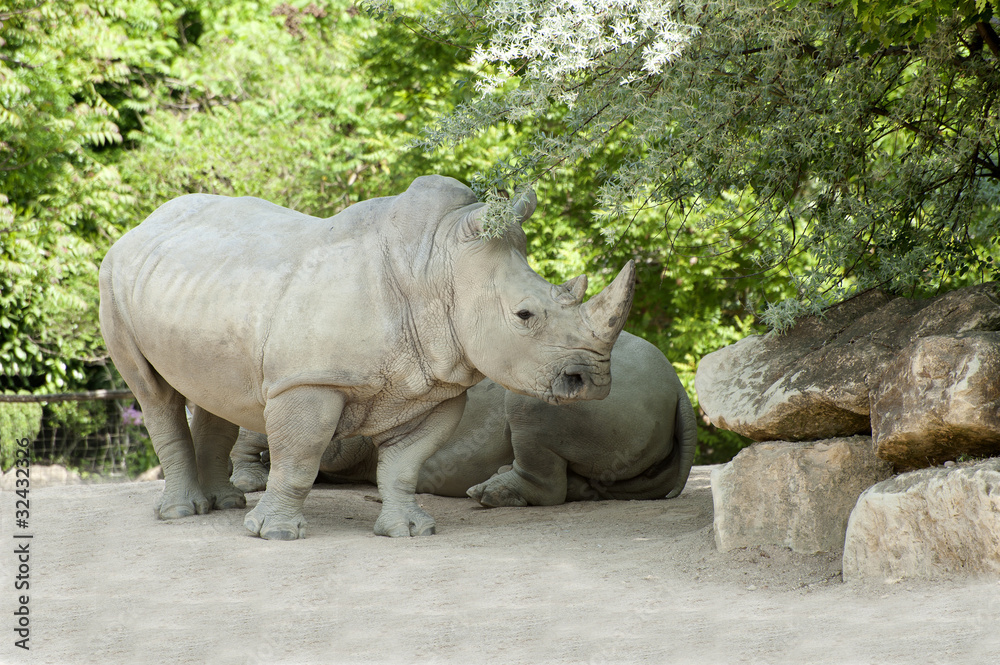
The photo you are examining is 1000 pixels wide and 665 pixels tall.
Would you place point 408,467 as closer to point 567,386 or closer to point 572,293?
point 567,386

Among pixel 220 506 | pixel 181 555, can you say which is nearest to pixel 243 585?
pixel 181 555

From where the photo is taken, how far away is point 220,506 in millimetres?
5418

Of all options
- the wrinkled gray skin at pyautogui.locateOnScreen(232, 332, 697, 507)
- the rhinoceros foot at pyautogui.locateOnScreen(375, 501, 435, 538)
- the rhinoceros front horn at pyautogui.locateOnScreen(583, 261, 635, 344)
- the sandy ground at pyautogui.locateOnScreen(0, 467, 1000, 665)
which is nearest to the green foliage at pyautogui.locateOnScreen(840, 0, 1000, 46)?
the rhinoceros front horn at pyautogui.locateOnScreen(583, 261, 635, 344)

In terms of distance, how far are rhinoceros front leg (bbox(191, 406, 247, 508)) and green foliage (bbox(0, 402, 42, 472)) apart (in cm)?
559

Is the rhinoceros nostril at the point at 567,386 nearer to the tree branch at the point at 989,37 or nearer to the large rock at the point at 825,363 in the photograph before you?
the large rock at the point at 825,363

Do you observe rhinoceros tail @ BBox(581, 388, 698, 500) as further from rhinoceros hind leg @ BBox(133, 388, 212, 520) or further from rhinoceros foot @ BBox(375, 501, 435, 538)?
rhinoceros hind leg @ BBox(133, 388, 212, 520)

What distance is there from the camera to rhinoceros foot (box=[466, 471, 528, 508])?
5477 millimetres

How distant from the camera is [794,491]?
384 cm

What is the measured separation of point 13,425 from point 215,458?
19.3 ft

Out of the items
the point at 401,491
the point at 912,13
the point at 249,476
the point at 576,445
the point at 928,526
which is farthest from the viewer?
the point at 249,476

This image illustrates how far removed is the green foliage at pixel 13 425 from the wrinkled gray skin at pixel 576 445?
5.33 m

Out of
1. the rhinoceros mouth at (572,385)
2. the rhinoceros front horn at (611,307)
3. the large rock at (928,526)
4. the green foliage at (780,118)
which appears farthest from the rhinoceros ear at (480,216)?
the large rock at (928,526)

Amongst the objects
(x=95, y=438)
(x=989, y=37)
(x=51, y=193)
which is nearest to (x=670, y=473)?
(x=989, y=37)

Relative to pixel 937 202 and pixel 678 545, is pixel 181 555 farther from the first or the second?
pixel 937 202
